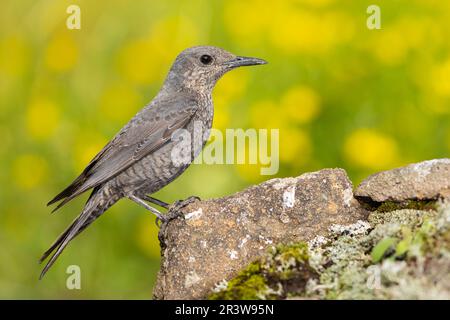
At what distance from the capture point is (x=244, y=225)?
14.6ft

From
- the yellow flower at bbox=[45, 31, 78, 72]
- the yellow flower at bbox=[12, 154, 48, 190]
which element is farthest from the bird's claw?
the yellow flower at bbox=[45, 31, 78, 72]

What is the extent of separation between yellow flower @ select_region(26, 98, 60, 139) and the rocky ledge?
270cm

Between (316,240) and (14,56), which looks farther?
(14,56)

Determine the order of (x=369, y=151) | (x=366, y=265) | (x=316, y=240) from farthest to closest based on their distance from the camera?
1. (x=369, y=151)
2. (x=316, y=240)
3. (x=366, y=265)

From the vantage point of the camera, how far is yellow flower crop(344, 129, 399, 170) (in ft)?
21.7

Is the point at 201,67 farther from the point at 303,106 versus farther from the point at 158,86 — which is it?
the point at 158,86

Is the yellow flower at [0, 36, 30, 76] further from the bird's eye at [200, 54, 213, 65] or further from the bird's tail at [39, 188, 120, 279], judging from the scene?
the bird's tail at [39, 188, 120, 279]

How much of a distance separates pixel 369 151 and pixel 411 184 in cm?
223

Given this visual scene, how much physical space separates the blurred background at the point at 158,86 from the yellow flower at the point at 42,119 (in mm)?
14

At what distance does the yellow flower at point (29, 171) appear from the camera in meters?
6.99

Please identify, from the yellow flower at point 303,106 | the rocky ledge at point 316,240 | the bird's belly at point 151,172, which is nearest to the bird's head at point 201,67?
the bird's belly at point 151,172

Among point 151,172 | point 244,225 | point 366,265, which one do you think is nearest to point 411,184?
point 366,265

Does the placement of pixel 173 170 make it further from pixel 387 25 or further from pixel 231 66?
pixel 387 25

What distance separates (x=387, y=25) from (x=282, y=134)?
1639 mm
